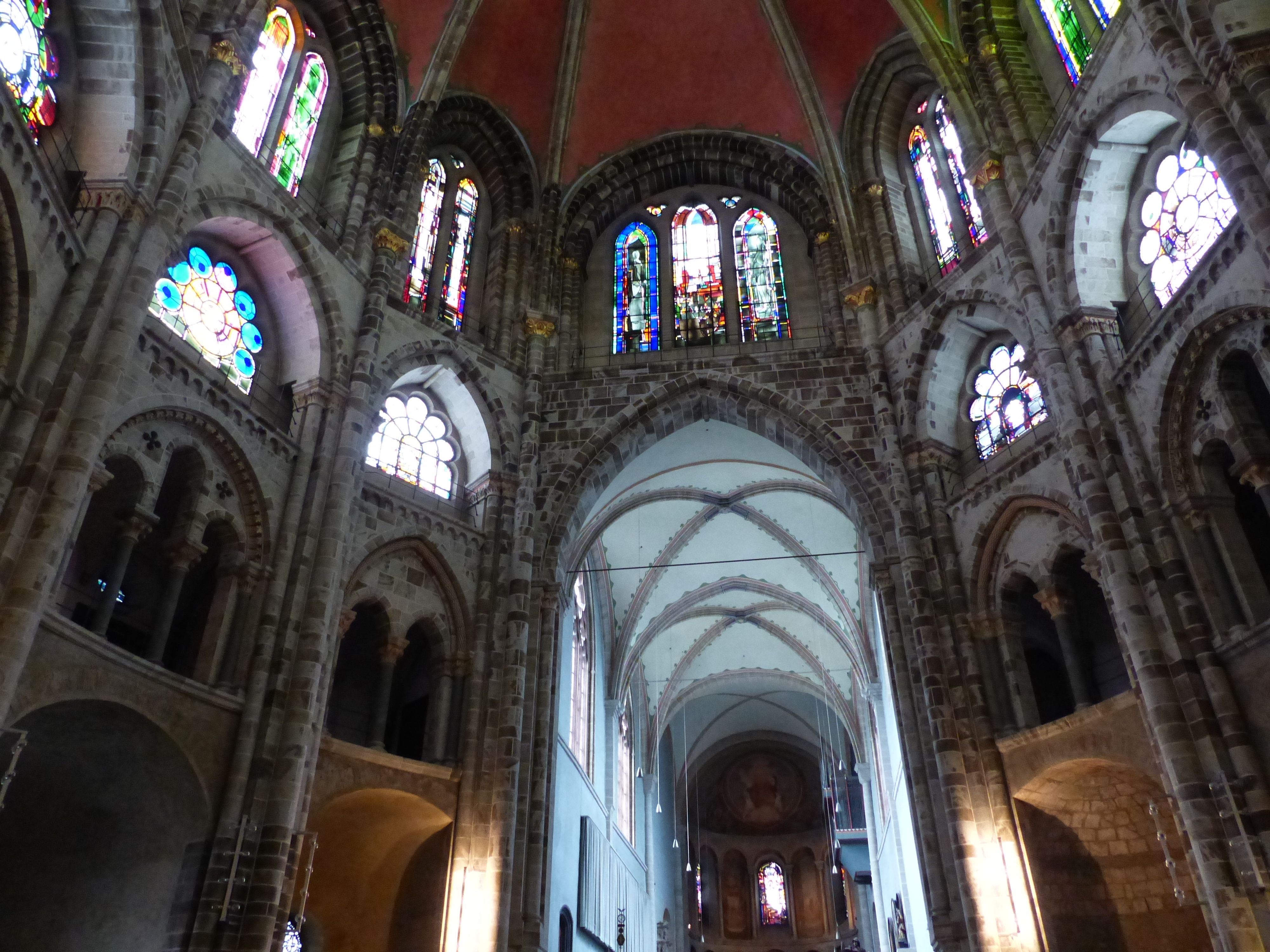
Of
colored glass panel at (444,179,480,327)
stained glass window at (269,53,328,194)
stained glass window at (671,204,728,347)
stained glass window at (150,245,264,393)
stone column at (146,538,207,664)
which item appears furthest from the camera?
stained glass window at (671,204,728,347)

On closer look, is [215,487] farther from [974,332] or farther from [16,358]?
[974,332]

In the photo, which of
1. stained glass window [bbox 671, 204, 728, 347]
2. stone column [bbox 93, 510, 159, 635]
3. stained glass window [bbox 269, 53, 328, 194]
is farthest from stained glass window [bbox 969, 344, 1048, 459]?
stone column [bbox 93, 510, 159, 635]

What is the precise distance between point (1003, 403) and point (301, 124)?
465 inches

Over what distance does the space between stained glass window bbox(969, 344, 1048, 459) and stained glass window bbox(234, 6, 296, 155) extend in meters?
11.4

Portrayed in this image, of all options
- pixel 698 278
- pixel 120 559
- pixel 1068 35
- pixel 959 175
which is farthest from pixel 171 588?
pixel 1068 35

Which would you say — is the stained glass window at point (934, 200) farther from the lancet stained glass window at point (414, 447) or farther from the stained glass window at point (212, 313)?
the stained glass window at point (212, 313)

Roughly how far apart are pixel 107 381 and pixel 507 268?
31.4 feet

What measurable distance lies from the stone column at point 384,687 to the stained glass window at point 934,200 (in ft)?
34.5

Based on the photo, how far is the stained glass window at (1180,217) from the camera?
11.1 meters

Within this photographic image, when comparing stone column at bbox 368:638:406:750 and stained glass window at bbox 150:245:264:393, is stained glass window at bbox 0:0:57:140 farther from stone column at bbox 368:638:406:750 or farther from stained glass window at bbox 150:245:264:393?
stone column at bbox 368:638:406:750

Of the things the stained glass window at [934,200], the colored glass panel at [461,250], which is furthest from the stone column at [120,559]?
the stained glass window at [934,200]

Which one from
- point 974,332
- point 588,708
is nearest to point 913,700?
point 974,332

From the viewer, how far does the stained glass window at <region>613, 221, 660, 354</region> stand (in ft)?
62.8

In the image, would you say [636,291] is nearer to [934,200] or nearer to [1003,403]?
[934,200]
